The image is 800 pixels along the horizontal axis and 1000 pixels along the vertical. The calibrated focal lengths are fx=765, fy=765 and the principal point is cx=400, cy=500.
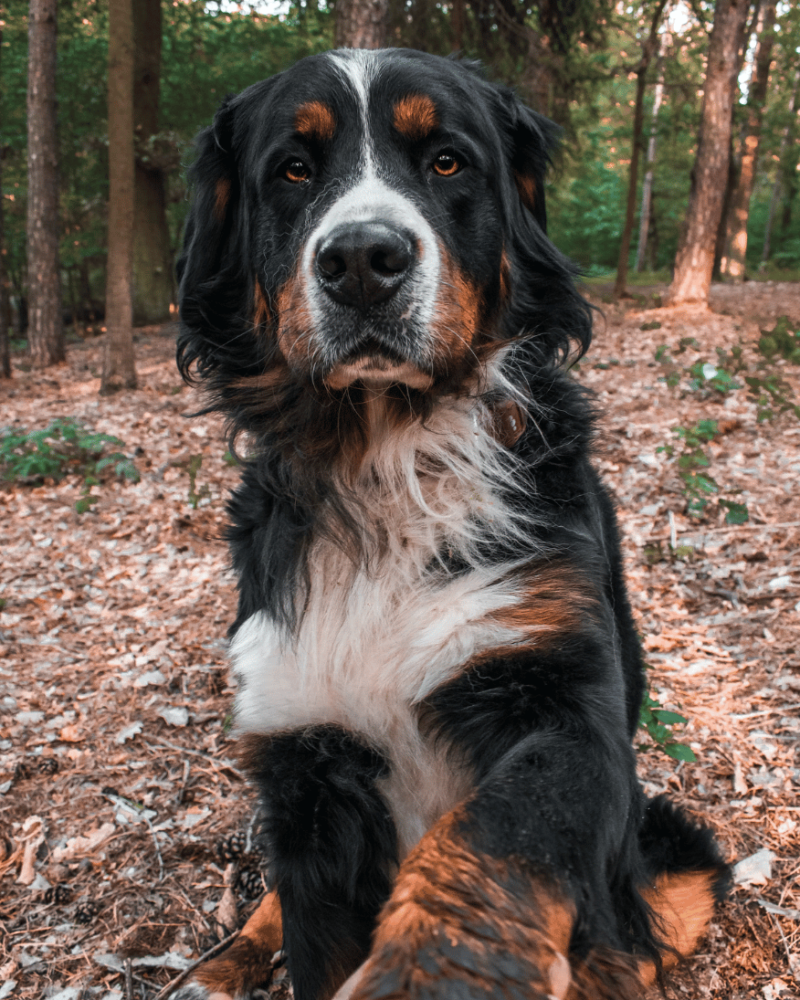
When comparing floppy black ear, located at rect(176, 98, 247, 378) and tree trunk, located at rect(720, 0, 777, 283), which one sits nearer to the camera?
floppy black ear, located at rect(176, 98, 247, 378)

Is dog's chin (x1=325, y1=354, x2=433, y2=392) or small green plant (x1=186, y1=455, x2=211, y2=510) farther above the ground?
dog's chin (x1=325, y1=354, x2=433, y2=392)

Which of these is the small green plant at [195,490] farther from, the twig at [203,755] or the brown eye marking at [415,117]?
the brown eye marking at [415,117]

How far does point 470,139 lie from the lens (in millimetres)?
2258

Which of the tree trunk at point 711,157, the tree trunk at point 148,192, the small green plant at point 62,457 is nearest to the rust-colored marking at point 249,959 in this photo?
the small green plant at point 62,457

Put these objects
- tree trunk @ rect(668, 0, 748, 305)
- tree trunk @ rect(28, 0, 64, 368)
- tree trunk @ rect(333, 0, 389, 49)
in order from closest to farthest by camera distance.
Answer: tree trunk @ rect(333, 0, 389, 49)
tree trunk @ rect(28, 0, 64, 368)
tree trunk @ rect(668, 0, 748, 305)

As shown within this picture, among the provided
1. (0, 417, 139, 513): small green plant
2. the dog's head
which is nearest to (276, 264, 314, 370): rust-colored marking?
the dog's head

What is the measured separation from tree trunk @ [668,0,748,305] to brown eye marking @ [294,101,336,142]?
376 inches

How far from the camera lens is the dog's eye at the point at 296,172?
7.41 feet

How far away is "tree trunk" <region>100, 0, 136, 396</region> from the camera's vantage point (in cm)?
752

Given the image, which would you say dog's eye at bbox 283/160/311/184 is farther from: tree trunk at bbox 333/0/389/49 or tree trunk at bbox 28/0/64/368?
tree trunk at bbox 28/0/64/368

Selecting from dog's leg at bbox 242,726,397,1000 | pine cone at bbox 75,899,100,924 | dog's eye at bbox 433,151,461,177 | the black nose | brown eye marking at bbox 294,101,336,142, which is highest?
brown eye marking at bbox 294,101,336,142

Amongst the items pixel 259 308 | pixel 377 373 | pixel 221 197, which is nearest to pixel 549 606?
pixel 377 373

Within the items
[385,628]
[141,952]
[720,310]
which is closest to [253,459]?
[385,628]

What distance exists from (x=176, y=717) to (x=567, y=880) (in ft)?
8.15
